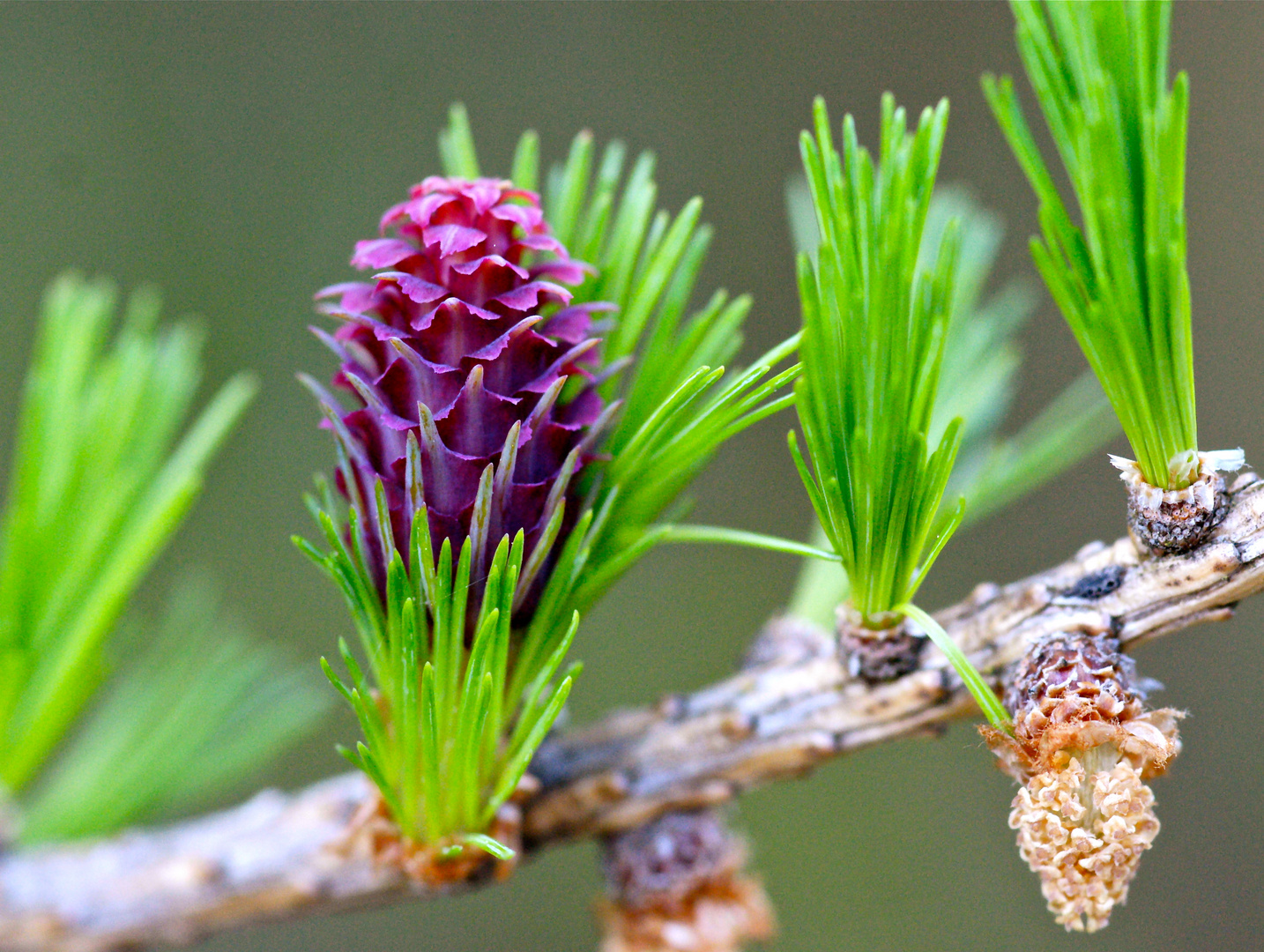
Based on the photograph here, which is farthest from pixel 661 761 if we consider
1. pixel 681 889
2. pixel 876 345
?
pixel 876 345

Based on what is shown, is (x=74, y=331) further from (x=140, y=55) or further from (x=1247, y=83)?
(x=1247, y=83)

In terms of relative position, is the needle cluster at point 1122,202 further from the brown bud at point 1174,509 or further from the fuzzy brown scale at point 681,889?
the fuzzy brown scale at point 681,889

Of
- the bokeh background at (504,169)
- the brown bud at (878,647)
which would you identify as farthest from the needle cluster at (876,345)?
the bokeh background at (504,169)

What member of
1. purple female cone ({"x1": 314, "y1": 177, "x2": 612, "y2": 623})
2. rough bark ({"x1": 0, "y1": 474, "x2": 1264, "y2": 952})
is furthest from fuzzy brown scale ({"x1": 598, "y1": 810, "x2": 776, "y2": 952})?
purple female cone ({"x1": 314, "y1": 177, "x2": 612, "y2": 623})

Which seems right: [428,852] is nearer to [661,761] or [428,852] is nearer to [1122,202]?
[661,761]

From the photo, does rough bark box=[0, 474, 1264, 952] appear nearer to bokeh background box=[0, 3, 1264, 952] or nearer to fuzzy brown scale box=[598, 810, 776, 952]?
fuzzy brown scale box=[598, 810, 776, 952]

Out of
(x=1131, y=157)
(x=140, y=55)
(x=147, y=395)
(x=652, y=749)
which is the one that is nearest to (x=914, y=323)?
(x=1131, y=157)
